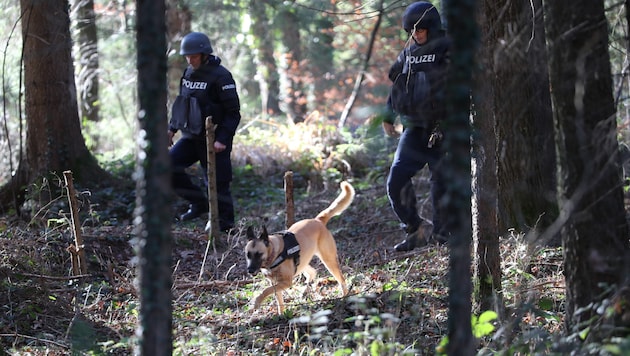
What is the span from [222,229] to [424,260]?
2.90 meters

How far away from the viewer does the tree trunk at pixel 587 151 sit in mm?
4254

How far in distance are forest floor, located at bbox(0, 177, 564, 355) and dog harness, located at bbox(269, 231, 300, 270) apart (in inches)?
14.6

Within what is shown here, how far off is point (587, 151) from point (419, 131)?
393 centimetres

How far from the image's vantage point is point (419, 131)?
819 centimetres

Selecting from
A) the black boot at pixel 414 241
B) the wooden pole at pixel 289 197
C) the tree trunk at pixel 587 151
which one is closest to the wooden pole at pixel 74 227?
the wooden pole at pixel 289 197

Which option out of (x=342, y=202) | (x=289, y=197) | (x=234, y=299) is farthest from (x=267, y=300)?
(x=289, y=197)

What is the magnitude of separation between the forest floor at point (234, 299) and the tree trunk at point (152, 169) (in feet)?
3.85

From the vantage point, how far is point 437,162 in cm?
818

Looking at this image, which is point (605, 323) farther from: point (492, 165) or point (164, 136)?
point (164, 136)

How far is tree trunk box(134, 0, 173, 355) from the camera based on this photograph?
357 centimetres

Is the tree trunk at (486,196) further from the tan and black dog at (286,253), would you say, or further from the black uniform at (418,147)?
the black uniform at (418,147)

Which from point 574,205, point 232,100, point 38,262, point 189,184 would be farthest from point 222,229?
point 574,205

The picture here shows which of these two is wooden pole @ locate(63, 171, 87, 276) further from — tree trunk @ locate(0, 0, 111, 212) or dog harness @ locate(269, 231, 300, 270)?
tree trunk @ locate(0, 0, 111, 212)

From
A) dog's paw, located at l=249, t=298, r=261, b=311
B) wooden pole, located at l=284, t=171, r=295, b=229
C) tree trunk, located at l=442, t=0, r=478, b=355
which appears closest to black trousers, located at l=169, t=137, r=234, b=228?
wooden pole, located at l=284, t=171, r=295, b=229
